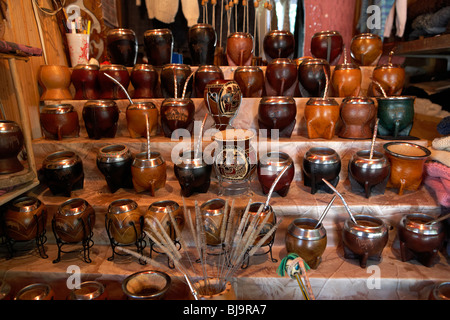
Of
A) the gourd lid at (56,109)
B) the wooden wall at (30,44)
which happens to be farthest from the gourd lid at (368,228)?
the wooden wall at (30,44)

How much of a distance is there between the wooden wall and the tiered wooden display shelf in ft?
0.98

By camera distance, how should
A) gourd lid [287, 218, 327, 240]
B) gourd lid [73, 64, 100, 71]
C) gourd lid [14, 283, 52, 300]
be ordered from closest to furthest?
gourd lid [14, 283, 52, 300], gourd lid [287, 218, 327, 240], gourd lid [73, 64, 100, 71]

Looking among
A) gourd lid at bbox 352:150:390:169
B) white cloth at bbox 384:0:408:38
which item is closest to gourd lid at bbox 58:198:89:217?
gourd lid at bbox 352:150:390:169

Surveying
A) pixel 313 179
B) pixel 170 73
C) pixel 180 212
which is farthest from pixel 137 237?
pixel 170 73

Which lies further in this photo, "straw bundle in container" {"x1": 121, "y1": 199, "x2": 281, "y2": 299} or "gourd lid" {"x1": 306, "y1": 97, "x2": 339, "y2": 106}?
"gourd lid" {"x1": 306, "y1": 97, "x2": 339, "y2": 106}

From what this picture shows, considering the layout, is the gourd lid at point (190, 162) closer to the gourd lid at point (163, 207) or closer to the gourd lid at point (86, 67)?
the gourd lid at point (163, 207)

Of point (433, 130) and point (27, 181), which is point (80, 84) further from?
point (433, 130)

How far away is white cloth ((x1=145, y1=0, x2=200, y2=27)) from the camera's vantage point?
311 centimetres

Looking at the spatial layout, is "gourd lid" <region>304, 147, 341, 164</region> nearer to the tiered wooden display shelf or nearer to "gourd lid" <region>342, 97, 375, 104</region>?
the tiered wooden display shelf

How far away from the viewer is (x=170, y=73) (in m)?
1.94

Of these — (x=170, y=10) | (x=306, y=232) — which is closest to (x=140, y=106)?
(x=306, y=232)

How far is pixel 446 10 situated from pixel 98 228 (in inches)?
102

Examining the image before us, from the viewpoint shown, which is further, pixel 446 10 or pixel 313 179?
pixel 446 10

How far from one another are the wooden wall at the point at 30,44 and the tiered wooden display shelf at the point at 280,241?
30 centimetres
